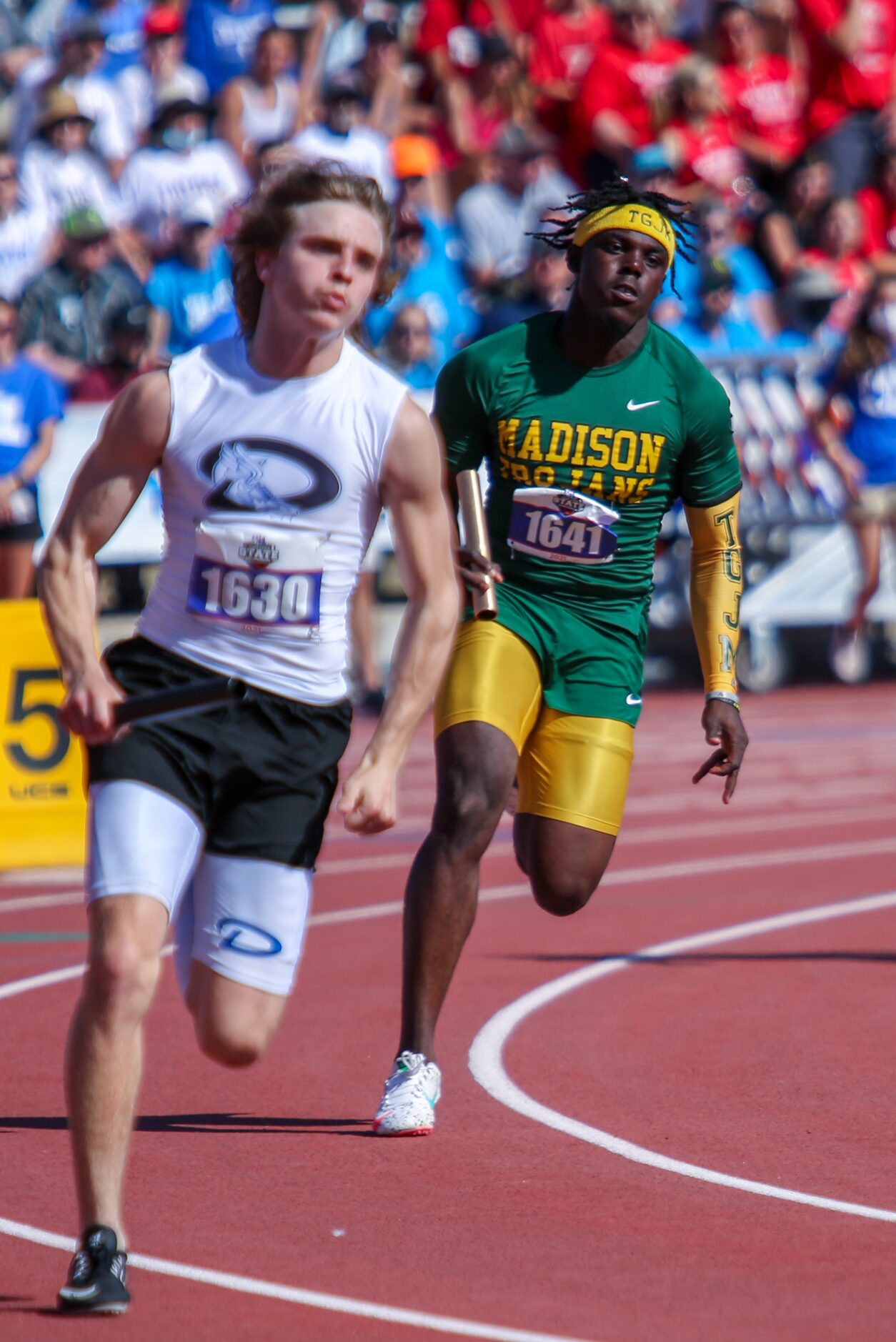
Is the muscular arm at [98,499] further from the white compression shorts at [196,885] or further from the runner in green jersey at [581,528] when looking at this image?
the runner in green jersey at [581,528]

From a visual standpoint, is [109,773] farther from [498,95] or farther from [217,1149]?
[498,95]

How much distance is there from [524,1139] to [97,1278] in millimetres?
1909

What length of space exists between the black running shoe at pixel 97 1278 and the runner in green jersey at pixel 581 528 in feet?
6.45

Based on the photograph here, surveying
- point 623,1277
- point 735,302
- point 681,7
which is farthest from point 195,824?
point 681,7

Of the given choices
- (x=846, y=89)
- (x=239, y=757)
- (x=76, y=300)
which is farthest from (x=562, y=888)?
(x=846, y=89)

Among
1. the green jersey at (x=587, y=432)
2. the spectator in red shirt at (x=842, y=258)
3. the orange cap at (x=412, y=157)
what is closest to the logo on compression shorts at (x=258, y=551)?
the green jersey at (x=587, y=432)

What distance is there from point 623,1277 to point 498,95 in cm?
1551

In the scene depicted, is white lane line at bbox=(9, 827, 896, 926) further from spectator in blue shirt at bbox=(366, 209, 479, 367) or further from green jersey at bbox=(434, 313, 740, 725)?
Result: spectator in blue shirt at bbox=(366, 209, 479, 367)

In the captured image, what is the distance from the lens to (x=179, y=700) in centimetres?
441

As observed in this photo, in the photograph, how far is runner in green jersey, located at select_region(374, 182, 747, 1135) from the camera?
6.29 meters

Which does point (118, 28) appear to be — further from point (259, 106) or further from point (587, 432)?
point (587, 432)

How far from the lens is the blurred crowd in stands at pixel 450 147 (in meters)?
15.5

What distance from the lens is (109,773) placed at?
456 cm

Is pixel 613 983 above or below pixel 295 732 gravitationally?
below
